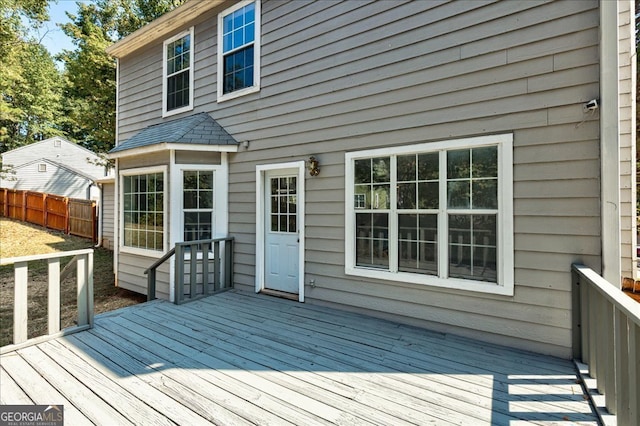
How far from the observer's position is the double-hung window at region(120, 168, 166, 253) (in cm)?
570

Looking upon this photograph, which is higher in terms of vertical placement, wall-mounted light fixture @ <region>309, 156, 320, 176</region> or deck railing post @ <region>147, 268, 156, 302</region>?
wall-mounted light fixture @ <region>309, 156, 320, 176</region>

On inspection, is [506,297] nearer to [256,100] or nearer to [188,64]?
[256,100]

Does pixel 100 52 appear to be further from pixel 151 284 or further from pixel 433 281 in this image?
pixel 433 281

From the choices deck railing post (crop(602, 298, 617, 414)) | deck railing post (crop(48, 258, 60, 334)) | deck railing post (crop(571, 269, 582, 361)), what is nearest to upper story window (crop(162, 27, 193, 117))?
deck railing post (crop(48, 258, 60, 334))

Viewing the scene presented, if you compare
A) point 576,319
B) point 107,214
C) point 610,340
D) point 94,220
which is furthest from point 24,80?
point 610,340

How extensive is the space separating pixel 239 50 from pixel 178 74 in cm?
182

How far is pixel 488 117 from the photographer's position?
10.9ft

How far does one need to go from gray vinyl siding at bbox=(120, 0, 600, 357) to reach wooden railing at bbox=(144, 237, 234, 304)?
8.0 inches

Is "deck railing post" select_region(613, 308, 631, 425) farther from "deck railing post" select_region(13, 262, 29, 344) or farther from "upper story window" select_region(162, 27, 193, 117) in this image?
"upper story window" select_region(162, 27, 193, 117)

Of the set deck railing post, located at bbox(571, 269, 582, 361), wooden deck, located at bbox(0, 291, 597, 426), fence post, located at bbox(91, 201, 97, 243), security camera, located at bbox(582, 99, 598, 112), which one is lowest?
wooden deck, located at bbox(0, 291, 597, 426)

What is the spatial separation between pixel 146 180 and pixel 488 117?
18.7 feet

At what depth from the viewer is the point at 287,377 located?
104 inches

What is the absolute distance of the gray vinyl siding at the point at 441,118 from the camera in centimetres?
295

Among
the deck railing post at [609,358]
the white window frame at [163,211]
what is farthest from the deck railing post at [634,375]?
the white window frame at [163,211]
